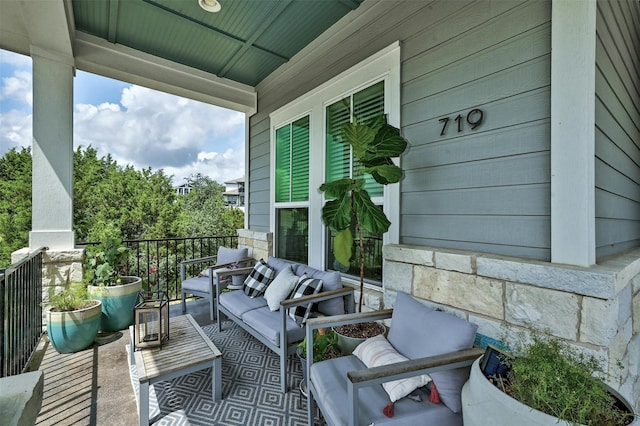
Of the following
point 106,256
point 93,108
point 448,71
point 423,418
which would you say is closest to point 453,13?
point 448,71

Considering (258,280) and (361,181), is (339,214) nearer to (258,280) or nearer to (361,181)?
(361,181)

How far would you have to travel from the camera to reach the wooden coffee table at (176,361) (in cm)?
174

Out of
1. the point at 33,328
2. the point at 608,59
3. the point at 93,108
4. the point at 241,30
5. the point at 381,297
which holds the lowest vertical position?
the point at 33,328

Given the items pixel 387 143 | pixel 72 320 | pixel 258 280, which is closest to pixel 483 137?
pixel 387 143

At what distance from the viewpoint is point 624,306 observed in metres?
1.55

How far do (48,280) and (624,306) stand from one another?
15.5ft

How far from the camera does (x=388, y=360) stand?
1550mm

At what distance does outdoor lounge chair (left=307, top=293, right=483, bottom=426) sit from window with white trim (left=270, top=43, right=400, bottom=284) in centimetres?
89

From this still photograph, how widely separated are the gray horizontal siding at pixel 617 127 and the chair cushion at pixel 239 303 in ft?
8.62

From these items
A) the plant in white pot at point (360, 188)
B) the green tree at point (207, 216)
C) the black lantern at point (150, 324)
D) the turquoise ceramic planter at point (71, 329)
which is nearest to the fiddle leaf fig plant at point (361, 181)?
the plant in white pot at point (360, 188)

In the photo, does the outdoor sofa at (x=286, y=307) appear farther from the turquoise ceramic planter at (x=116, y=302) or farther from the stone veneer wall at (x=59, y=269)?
the stone veneer wall at (x=59, y=269)

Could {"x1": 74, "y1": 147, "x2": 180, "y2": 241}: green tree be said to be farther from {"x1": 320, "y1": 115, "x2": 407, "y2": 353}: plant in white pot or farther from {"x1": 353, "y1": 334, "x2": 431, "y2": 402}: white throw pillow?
{"x1": 353, "y1": 334, "x2": 431, "y2": 402}: white throw pillow

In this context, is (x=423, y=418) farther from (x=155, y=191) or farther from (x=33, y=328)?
(x=155, y=191)

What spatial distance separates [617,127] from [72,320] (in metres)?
4.69
